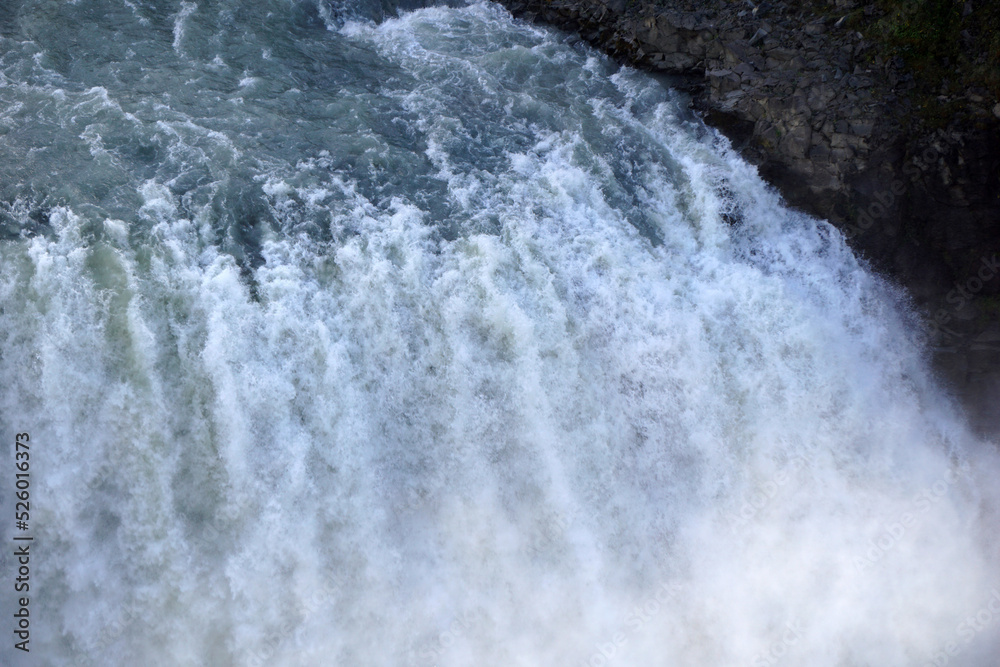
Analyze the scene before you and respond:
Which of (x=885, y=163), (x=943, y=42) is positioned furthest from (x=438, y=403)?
(x=943, y=42)

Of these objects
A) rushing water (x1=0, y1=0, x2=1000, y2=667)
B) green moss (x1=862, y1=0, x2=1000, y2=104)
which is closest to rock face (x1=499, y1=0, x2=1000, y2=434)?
green moss (x1=862, y1=0, x2=1000, y2=104)

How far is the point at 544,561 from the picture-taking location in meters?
11.6

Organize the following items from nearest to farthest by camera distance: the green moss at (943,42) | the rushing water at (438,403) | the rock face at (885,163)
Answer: the rushing water at (438,403)
the rock face at (885,163)
the green moss at (943,42)

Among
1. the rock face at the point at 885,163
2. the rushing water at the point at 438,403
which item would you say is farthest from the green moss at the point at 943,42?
the rushing water at the point at 438,403

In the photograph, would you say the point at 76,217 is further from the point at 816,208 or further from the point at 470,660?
the point at 816,208

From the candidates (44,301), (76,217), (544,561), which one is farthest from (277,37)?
(544,561)

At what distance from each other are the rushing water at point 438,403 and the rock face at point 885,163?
593 millimetres

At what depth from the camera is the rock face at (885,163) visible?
13.6 meters

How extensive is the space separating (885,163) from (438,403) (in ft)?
29.3

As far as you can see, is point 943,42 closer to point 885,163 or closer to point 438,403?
point 885,163

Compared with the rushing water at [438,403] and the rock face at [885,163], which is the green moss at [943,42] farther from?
the rushing water at [438,403]

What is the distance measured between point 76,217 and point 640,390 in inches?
354

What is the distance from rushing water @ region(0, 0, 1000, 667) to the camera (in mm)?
10844

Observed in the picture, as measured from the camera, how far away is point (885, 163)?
13930 millimetres
